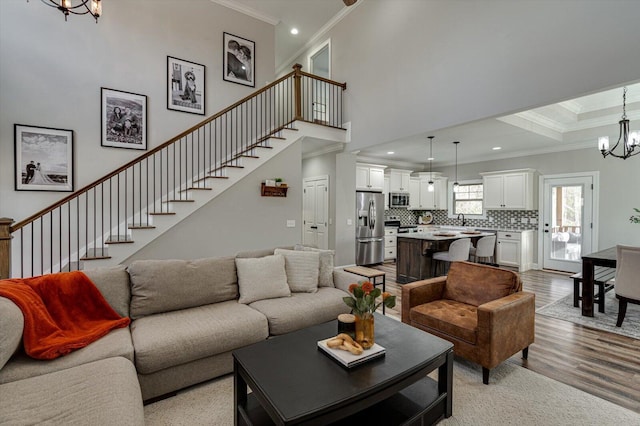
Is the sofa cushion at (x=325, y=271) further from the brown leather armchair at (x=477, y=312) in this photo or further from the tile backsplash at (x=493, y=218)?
the tile backsplash at (x=493, y=218)

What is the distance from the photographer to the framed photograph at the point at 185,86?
→ 17.0 ft

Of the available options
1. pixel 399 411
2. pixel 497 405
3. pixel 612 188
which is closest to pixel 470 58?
pixel 497 405

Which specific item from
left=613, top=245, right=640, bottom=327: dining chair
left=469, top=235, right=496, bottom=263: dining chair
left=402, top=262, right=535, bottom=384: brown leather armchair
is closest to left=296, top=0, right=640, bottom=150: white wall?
left=613, top=245, right=640, bottom=327: dining chair

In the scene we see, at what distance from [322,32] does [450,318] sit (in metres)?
6.71

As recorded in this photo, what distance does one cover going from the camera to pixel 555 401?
6.94 ft

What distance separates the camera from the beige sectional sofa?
1392 mm

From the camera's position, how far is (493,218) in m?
7.74

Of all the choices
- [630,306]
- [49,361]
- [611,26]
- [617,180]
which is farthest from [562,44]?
[49,361]

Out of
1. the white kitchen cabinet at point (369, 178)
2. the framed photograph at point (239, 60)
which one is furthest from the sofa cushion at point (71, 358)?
the white kitchen cabinet at point (369, 178)

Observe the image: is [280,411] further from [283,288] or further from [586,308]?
[586,308]

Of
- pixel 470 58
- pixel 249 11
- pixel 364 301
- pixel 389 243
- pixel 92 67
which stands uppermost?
pixel 249 11

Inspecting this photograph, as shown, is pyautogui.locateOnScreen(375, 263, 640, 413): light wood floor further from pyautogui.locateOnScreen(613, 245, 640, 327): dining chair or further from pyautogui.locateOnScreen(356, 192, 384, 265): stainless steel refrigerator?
pyautogui.locateOnScreen(356, 192, 384, 265): stainless steel refrigerator

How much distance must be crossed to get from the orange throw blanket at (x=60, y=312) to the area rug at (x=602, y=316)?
493 cm

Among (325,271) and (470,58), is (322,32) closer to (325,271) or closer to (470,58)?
(470,58)
